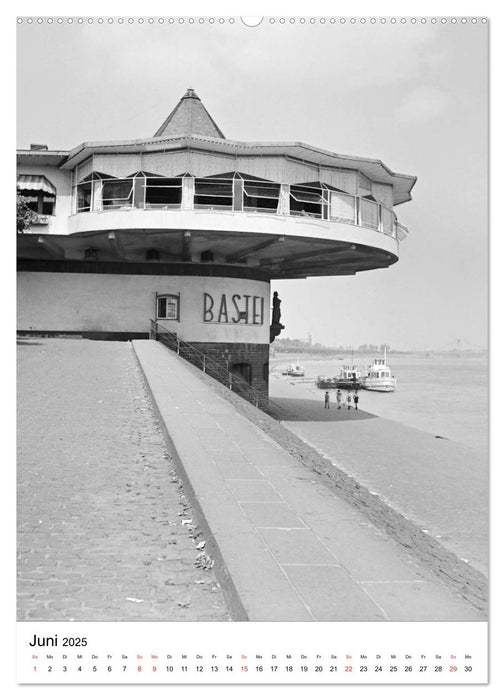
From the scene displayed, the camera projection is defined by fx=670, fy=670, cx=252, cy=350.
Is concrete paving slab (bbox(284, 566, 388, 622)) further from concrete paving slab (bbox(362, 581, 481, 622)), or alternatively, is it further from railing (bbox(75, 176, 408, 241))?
railing (bbox(75, 176, 408, 241))

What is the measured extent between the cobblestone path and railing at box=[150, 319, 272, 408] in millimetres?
16237

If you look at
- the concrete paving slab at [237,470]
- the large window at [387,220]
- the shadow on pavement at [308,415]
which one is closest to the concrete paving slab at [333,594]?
the concrete paving slab at [237,470]

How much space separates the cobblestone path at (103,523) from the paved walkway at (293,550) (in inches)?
9.6

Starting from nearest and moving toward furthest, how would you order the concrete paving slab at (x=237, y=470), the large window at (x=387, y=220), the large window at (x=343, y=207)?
1. the concrete paving slab at (x=237, y=470)
2. the large window at (x=343, y=207)
3. the large window at (x=387, y=220)

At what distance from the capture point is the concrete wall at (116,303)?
2817cm

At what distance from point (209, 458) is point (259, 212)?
18.2 m

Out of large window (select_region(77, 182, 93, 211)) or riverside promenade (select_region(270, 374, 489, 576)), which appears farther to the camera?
large window (select_region(77, 182, 93, 211))

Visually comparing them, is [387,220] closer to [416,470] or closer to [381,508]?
[416,470]

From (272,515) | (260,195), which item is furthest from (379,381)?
(272,515)

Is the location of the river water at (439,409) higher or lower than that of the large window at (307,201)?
lower

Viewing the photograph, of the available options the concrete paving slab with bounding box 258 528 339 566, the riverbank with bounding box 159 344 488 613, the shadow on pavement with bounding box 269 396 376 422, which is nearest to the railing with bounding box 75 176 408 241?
the riverbank with bounding box 159 344 488 613

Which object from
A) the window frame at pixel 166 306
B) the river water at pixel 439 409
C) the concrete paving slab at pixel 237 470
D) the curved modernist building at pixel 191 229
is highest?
the curved modernist building at pixel 191 229

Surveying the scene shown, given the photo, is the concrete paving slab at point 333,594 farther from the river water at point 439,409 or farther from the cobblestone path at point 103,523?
the river water at point 439,409

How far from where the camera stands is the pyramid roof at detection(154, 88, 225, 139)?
27703 millimetres
